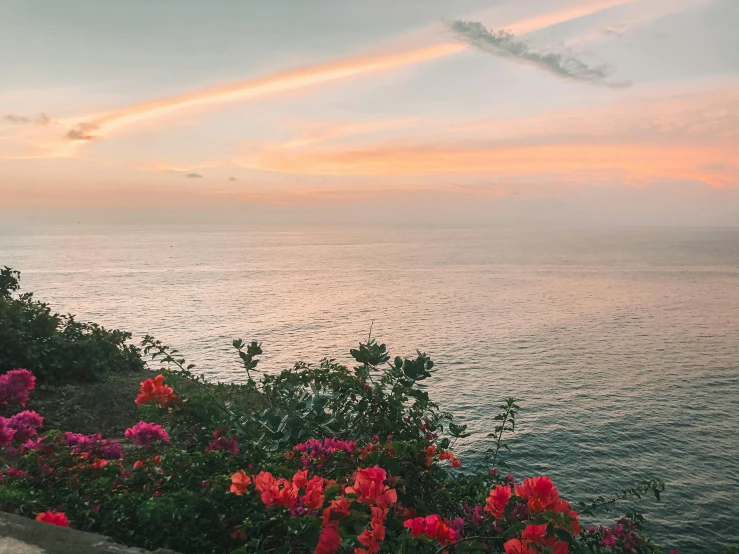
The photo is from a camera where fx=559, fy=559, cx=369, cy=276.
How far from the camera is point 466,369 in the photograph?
139 ft

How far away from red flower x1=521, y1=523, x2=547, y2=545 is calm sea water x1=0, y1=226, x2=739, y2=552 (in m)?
23.7

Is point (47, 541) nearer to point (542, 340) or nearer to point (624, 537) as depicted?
point (624, 537)

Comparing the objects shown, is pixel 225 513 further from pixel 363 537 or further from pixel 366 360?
pixel 366 360

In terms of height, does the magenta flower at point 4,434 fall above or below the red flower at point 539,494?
below

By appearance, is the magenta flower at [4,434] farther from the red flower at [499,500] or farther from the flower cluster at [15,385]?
the red flower at [499,500]

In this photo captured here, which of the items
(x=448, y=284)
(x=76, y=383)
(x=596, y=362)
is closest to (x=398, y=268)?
(x=448, y=284)

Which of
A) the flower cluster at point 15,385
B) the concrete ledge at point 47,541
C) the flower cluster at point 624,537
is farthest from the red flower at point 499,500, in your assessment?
Answer: the flower cluster at point 15,385

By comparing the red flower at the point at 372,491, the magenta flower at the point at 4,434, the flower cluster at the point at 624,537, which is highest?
the red flower at the point at 372,491

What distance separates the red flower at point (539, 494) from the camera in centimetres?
375

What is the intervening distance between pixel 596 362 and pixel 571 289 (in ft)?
156

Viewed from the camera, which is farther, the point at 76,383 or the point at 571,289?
the point at 571,289

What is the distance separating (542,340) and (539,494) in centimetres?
5201

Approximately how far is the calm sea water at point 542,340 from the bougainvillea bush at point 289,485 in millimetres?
21032

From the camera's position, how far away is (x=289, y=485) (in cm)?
384
